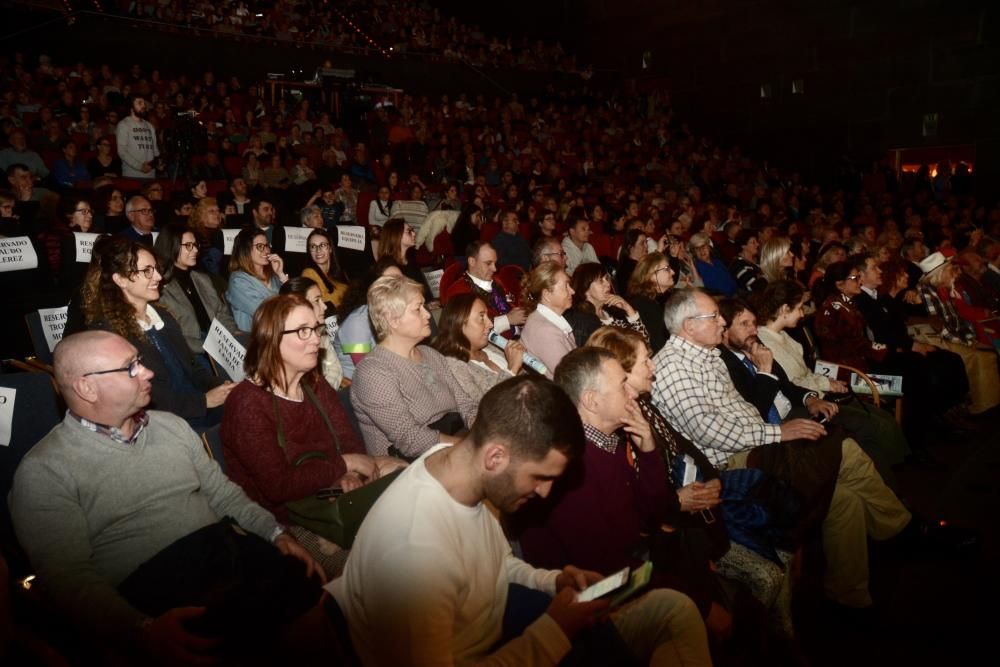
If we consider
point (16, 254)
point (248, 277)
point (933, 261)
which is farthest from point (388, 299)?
point (933, 261)

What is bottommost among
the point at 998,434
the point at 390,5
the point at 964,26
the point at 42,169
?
the point at 998,434

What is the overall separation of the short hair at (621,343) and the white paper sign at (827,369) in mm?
1999

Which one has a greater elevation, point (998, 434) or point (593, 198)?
point (593, 198)

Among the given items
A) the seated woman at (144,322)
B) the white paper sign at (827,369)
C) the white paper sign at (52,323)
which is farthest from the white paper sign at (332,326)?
the white paper sign at (827,369)

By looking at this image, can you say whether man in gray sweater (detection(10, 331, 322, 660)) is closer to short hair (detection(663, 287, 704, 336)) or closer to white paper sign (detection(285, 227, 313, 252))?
short hair (detection(663, 287, 704, 336))

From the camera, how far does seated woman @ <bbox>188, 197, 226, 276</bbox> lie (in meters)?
5.19

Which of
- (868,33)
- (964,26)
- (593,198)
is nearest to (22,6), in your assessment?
(593,198)

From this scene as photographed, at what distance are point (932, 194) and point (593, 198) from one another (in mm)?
6672

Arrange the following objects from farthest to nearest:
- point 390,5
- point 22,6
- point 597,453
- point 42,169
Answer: point 390,5, point 22,6, point 42,169, point 597,453

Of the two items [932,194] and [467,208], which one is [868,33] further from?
[467,208]

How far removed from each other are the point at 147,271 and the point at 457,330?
58.2 inches

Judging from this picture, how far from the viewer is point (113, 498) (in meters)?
1.90

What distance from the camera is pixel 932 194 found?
12273mm

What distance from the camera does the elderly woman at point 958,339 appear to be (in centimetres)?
511
